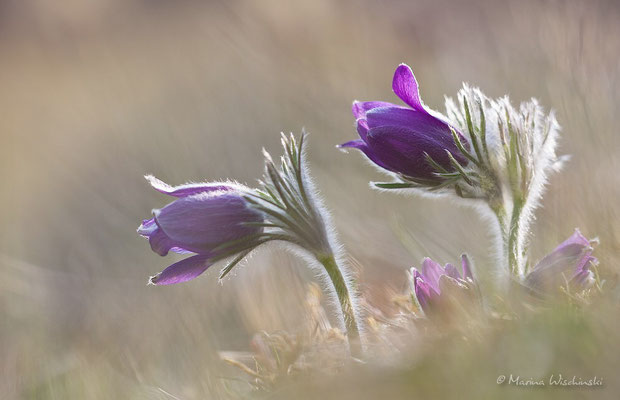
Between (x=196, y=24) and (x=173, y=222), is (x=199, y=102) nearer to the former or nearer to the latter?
(x=196, y=24)

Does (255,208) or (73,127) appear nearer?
(255,208)

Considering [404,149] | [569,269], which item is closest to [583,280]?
[569,269]

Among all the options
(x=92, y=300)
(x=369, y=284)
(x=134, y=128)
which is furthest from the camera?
(x=134, y=128)

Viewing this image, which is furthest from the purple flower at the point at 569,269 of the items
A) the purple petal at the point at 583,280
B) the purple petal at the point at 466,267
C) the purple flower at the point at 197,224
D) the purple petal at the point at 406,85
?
the purple flower at the point at 197,224

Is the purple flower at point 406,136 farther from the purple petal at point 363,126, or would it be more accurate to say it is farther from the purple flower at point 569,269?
the purple flower at point 569,269

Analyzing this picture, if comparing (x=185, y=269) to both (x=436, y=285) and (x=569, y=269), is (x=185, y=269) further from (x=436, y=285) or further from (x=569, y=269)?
(x=569, y=269)

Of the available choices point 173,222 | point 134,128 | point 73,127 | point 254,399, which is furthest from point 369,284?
point 73,127
